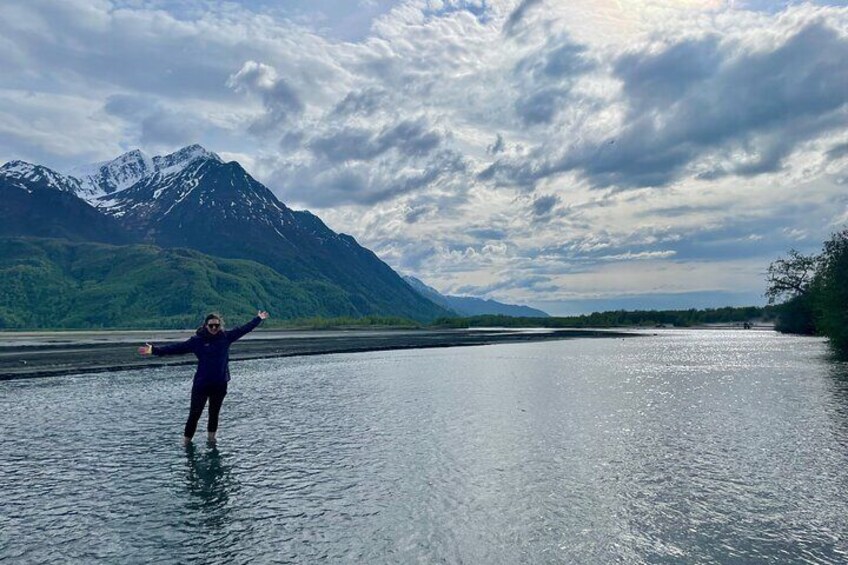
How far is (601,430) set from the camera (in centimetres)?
2670

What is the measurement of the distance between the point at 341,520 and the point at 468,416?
16659 millimetres

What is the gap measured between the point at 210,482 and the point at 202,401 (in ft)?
17.9

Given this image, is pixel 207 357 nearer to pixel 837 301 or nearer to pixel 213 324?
pixel 213 324

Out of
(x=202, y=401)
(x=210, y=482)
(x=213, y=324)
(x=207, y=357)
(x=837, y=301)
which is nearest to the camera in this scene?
(x=210, y=482)

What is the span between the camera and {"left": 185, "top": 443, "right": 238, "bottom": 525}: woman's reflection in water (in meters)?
15.2

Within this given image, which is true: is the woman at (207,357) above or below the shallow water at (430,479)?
above

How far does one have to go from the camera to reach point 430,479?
60.0ft

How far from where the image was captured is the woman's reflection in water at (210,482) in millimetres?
15188

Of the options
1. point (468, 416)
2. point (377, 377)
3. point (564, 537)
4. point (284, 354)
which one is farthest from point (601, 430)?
point (284, 354)

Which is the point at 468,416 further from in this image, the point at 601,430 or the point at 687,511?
the point at 687,511

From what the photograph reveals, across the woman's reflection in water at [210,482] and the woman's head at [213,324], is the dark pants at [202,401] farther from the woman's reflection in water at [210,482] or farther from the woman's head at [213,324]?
the woman's head at [213,324]

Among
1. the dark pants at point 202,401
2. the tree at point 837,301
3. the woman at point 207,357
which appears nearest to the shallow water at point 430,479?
the dark pants at point 202,401

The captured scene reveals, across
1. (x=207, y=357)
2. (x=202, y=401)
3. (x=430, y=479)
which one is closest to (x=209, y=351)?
(x=207, y=357)

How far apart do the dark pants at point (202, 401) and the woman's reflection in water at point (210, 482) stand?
0.81 m
